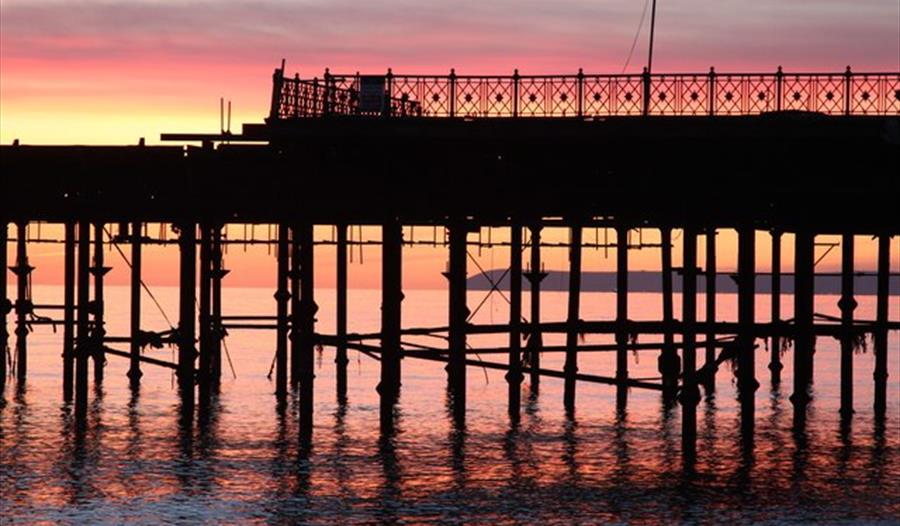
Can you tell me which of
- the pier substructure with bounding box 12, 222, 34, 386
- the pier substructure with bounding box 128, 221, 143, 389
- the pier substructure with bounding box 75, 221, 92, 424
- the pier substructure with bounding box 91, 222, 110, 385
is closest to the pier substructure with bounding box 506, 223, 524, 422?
the pier substructure with bounding box 128, 221, 143, 389

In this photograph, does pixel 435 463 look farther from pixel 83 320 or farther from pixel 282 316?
pixel 282 316

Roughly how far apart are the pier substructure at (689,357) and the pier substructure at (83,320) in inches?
529

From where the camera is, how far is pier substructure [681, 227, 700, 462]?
34.7 m

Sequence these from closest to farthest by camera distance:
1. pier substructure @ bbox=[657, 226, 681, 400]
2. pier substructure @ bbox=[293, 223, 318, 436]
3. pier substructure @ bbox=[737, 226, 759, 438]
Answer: pier substructure @ bbox=[737, 226, 759, 438] → pier substructure @ bbox=[293, 223, 318, 436] → pier substructure @ bbox=[657, 226, 681, 400]

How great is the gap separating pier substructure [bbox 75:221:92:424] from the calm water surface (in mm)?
700

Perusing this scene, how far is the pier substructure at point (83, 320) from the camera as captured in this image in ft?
137

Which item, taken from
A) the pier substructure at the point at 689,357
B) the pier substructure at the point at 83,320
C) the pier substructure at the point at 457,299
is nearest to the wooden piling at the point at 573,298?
the pier substructure at the point at 457,299

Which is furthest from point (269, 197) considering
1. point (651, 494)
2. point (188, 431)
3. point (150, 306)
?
point (150, 306)

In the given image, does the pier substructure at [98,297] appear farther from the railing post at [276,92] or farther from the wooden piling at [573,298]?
the wooden piling at [573,298]

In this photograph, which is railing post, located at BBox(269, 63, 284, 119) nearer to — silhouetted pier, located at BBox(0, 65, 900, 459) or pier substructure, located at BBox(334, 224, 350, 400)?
silhouetted pier, located at BBox(0, 65, 900, 459)

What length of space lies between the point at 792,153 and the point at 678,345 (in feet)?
14.5

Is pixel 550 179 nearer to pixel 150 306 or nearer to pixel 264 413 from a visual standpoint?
pixel 264 413

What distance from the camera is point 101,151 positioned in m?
39.1

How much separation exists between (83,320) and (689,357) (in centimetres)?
1461
